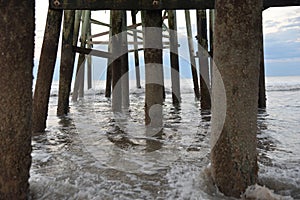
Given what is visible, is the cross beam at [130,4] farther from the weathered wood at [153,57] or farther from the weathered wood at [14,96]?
the weathered wood at [14,96]

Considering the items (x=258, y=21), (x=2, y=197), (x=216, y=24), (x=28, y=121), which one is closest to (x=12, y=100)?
(x=28, y=121)

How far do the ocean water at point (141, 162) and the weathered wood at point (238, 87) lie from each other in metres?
0.17

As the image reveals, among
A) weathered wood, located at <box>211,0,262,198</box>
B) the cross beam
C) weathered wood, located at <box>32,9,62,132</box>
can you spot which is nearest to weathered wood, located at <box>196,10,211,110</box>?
the cross beam

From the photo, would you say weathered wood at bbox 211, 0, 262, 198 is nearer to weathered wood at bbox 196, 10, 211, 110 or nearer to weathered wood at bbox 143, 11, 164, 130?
weathered wood at bbox 143, 11, 164, 130

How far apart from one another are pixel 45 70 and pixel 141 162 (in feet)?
8.14

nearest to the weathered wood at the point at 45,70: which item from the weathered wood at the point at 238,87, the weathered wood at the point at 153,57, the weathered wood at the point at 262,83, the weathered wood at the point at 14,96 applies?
the weathered wood at the point at 153,57

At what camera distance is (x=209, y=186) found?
234 centimetres

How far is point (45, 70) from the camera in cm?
488

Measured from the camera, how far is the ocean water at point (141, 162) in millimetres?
2379

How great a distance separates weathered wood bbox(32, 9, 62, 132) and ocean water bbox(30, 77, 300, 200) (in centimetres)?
27

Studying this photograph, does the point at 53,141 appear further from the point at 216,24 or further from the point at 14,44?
the point at 216,24

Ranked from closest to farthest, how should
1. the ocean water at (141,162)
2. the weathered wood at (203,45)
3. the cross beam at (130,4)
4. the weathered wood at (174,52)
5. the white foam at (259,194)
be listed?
1. the white foam at (259,194)
2. the ocean water at (141,162)
3. the cross beam at (130,4)
4. the weathered wood at (203,45)
5. the weathered wood at (174,52)

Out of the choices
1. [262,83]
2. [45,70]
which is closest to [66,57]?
[45,70]

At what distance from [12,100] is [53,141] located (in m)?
2.44
